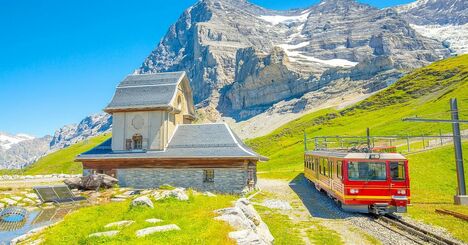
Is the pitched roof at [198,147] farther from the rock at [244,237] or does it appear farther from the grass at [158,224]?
the rock at [244,237]

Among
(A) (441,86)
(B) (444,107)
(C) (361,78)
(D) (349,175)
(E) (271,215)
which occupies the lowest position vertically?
(E) (271,215)

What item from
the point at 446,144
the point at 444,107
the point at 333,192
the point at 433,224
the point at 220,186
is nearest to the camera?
the point at 433,224

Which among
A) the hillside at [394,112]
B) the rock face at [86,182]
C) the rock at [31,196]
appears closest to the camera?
the rock at [31,196]

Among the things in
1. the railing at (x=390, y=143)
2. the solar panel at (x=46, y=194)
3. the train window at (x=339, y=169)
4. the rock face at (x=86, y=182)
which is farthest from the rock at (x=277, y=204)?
the solar panel at (x=46, y=194)

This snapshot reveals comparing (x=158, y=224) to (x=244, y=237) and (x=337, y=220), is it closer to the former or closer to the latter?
(x=244, y=237)

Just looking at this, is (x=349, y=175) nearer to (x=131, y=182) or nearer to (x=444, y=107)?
(x=131, y=182)

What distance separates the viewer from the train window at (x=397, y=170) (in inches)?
771

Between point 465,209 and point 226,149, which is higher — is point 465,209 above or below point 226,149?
below

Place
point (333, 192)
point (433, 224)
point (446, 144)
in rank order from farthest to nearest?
1. point (446, 144)
2. point (333, 192)
3. point (433, 224)

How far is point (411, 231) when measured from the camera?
15.4m

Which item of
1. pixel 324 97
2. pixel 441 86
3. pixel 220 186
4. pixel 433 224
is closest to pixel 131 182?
pixel 220 186

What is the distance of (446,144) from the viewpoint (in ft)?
135

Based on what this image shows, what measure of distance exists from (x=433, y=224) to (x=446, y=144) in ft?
94.5

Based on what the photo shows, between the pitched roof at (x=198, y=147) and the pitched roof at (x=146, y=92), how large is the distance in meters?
3.62
